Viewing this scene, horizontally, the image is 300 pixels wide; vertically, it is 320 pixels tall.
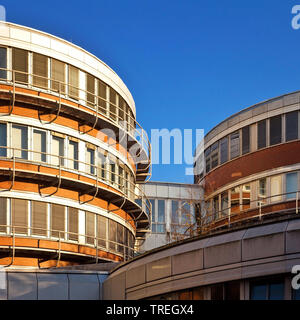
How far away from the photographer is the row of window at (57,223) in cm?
3425

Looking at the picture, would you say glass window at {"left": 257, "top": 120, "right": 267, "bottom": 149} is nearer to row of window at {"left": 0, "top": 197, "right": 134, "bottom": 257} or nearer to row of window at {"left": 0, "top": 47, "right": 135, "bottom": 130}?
row of window at {"left": 0, "top": 47, "right": 135, "bottom": 130}

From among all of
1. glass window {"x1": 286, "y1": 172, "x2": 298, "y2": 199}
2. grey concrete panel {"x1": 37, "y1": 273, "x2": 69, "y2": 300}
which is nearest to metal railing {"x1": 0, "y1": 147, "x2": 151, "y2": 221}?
grey concrete panel {"x1": 37, "y1": 273, "x2": 69, "y2": 300}

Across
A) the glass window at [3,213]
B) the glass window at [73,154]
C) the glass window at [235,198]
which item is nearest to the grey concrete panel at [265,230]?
the glass window at [3,213]

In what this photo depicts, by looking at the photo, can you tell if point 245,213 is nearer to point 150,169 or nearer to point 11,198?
point 150,169

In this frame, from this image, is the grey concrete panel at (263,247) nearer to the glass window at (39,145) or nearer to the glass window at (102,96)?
the glass window at (39,145)

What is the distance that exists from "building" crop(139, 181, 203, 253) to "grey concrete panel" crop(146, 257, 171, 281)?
29254 mm

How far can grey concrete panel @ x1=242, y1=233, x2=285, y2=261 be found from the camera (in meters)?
20.4

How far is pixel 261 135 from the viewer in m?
38.7

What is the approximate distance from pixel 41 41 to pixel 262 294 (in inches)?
828

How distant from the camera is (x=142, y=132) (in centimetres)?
4306

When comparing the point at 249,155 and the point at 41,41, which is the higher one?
the point at 41,41

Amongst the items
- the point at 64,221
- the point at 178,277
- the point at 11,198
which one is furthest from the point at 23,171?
the point at 178,277
